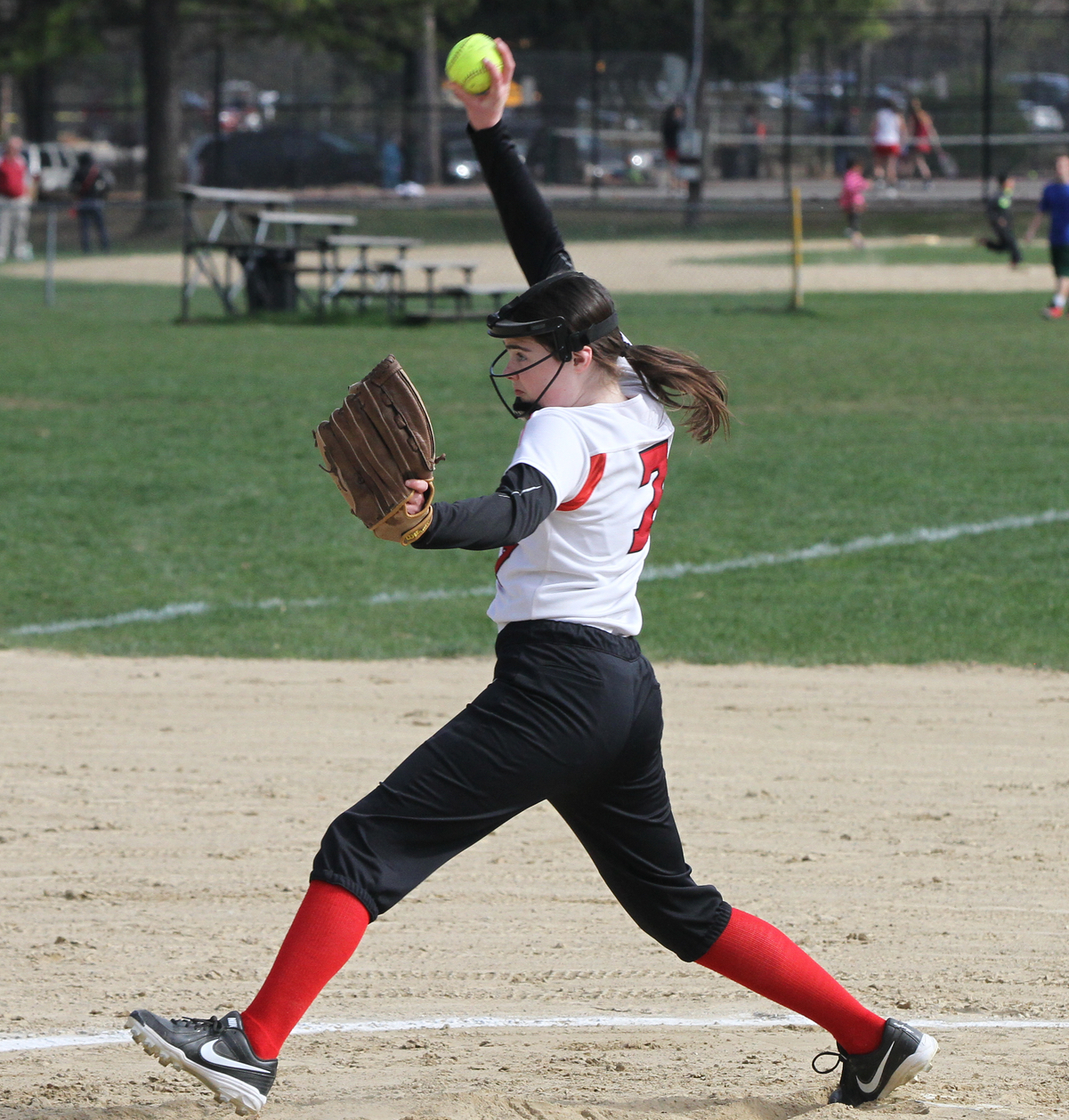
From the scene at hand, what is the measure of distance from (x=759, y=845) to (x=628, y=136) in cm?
3507

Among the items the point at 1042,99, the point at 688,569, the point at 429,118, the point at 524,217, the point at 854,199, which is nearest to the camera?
the point at 524,217

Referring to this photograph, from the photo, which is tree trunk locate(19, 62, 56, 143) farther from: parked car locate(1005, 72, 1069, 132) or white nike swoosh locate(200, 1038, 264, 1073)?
white nike swoosh locate(200, 1038, 264, 1073)

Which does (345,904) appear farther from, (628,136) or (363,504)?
(628,136)

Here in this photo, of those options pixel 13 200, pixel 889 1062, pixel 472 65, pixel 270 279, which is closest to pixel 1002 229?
pixel 270 279

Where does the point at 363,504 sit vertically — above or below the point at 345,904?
above

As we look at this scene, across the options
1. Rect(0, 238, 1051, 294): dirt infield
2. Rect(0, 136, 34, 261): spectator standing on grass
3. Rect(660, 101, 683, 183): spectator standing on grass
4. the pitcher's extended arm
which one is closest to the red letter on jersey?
the pitcher's extended arm

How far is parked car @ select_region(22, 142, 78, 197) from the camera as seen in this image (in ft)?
137

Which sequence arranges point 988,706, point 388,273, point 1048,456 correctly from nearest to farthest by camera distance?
point 988,706 < point 1048,456 < point 388,273

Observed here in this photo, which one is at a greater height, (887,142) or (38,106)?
(38,106)

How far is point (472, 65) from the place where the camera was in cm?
414

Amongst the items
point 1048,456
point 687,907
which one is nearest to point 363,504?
point 687,907

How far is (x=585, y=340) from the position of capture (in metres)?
3.31

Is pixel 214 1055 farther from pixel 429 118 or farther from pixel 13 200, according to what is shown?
pixel 429 118

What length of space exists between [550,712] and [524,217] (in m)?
1.46
